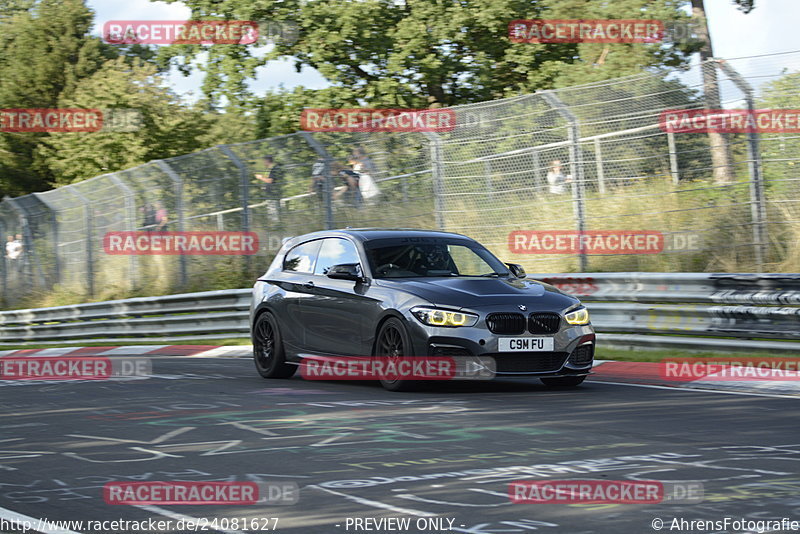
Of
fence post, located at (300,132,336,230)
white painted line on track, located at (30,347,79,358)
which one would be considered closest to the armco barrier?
fence post, located at (300,132,336,230)

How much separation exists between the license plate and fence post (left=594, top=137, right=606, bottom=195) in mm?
5610

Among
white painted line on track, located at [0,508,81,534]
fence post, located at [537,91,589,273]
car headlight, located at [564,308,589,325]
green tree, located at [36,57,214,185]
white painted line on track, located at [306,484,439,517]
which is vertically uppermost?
green tree, located at [36,57,214,185]

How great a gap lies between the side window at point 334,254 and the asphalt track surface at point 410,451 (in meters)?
1.36

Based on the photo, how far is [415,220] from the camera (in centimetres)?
1927

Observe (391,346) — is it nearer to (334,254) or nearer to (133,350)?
(334,254)

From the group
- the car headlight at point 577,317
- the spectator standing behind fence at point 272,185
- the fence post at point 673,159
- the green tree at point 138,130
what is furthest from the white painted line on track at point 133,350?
the green tree at point 138,130

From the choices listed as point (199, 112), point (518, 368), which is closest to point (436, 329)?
point (518, 368)

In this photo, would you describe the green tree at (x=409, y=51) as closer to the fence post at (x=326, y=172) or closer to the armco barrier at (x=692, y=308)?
the fence post at (x=326, y=172)

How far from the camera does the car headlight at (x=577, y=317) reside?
10984 mm

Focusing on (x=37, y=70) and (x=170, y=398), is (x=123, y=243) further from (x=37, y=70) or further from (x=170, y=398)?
(x=37, y=70)

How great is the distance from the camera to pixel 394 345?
11.1m

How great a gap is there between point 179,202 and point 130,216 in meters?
2.16

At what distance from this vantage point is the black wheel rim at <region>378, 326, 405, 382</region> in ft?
36.1

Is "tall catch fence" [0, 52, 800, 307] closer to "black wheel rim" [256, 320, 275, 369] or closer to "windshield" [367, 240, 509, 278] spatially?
"windshield" [367, 240, 509, 278]
